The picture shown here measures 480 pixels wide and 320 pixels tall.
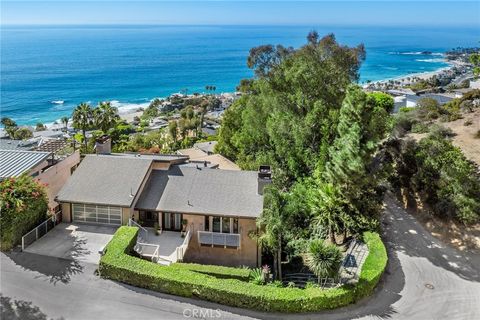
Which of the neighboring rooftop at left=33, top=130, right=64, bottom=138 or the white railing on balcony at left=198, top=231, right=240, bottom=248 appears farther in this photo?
the neighboring rooftop at left=33, top=130, right=64, bottom=138

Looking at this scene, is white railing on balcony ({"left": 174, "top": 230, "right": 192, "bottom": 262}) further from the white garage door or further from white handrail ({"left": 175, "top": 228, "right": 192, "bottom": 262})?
the white garage door

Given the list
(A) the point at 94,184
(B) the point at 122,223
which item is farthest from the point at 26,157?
(B) the point at 122,223

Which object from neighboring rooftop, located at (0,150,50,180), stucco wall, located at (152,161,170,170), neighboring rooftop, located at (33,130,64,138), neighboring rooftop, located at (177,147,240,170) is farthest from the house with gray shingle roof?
neighboring rooftop, located at (33,130,64,138)

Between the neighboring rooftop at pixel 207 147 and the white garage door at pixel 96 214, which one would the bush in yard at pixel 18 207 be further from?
the neighboring rooftop at pixel 207 147

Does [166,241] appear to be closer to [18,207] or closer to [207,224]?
[207,224]

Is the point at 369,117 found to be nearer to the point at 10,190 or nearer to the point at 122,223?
the point at 122,223

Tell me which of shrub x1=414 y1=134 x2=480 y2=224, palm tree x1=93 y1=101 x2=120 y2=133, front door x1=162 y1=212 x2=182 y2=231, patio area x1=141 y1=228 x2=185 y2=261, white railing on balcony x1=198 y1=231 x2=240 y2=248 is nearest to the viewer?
patio area x1=141 y1=228 x2=185 y2=261

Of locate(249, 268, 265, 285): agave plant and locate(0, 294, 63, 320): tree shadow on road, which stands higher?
locate(0, 294, 63, 320): tree shadow on road

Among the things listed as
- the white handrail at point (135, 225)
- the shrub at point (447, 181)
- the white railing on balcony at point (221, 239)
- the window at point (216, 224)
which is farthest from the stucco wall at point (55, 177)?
the shrub at point (447, 181)
